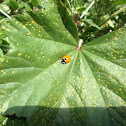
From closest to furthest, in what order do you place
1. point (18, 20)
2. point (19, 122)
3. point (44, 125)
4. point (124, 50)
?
point (18, 20)
point (124, 50)
point (44, 125)
point (19, 122)

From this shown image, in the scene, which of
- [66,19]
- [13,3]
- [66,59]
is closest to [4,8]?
[13,3]

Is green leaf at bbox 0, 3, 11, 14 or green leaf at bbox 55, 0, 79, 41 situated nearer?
green leaf at bbox 55, 0, 79, 41

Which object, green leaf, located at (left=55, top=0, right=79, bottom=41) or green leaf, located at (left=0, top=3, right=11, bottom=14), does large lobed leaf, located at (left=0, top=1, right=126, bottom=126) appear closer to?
green leaf, located at (left=55, top=0, right=79, bottom=41)

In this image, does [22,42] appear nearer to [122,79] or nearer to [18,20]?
[18,20]

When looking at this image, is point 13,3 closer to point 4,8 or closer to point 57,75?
point 4,8

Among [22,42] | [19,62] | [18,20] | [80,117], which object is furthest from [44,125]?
[18,20]

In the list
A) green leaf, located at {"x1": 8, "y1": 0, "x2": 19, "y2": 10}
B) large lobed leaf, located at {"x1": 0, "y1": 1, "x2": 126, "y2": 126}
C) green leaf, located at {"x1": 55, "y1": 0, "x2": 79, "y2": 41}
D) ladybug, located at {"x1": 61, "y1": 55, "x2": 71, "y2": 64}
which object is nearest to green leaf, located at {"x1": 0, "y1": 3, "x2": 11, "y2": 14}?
green leaf, located at {"x1": 8, "y1": 0, "x2": 19, "y2": 10}

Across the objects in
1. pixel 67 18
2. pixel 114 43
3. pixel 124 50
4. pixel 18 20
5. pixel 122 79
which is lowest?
pixel 122 79

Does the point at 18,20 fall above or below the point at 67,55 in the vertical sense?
above

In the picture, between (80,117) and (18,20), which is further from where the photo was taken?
(80,117)
